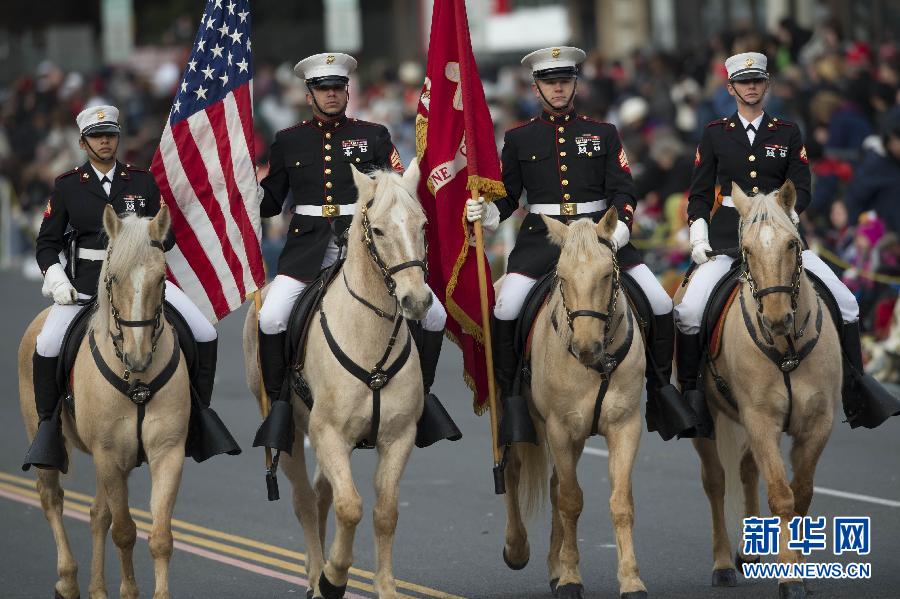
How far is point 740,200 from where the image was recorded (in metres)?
10.6

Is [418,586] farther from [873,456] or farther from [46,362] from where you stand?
[873,456]

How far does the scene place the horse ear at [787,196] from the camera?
1040 cm

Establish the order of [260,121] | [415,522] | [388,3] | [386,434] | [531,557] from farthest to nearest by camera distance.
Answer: [388,3] → [260,121] → [415,522] → [531,557] → [386,434]

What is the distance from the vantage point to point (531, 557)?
12.1m

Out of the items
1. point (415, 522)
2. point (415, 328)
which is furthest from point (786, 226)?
point (415, 522)

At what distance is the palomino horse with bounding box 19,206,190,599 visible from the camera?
32.3ft

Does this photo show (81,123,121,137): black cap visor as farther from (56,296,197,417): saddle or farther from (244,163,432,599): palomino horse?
(244,163,432,599): palomino horse

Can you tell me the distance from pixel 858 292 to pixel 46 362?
10.3m

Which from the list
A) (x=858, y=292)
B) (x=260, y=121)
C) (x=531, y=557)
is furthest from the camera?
(x=260, y=121)

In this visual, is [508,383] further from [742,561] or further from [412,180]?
[742,561]

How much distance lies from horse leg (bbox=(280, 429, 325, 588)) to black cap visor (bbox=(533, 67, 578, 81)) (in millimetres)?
2688

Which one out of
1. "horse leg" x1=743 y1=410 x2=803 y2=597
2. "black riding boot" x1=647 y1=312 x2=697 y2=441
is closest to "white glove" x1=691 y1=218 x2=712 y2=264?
"black riding boot" x1=647 y1=312 x2=697 y2=441

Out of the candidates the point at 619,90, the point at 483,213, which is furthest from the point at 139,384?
the point at 619,90

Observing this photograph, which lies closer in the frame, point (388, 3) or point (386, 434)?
point (386, 434)
